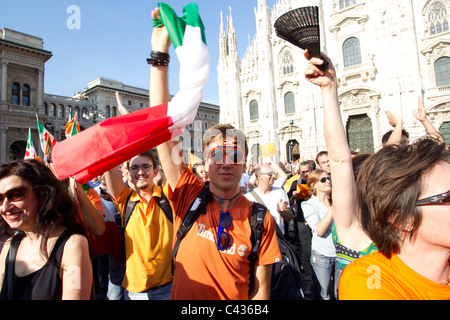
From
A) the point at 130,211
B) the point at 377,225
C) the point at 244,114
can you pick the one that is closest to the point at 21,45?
the point at 244,114

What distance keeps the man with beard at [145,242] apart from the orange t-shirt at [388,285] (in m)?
1.64

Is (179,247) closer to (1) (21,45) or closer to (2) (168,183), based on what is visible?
(2) (168,183)

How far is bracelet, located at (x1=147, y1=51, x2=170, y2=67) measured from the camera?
1694mm

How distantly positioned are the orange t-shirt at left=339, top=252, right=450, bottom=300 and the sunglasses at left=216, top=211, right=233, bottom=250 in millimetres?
663

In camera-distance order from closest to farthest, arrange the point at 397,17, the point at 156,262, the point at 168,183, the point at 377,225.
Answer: the point at 377,225 → the point at 168,183 → the point at 156,262 → the point at 397,17

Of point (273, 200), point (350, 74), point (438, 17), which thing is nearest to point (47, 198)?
point (273, 200)

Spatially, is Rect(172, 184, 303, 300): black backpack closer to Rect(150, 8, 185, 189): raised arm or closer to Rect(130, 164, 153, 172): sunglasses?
Rect(150, 8, 185, 189): raised arm

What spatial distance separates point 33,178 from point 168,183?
32.1 inches

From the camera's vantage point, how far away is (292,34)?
4.57ft

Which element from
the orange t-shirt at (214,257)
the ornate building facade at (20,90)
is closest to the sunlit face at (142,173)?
the orange t-shirt at (214,257)

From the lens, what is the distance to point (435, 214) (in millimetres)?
1052

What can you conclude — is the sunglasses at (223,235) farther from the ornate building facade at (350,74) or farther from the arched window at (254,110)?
the arched window at (254,110)

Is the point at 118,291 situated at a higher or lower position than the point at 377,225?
lower
